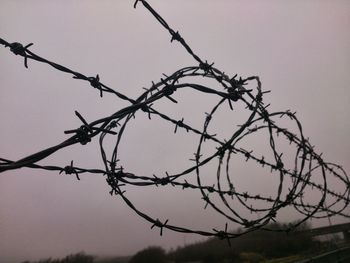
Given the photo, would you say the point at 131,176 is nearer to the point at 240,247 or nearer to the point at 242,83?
the point at 242,83

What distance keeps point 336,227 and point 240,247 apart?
1989cm

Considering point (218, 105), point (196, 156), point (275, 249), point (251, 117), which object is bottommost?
point (275, 249)

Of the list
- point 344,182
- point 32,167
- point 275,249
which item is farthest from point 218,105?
point 275,249

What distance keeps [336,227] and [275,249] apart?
1610 centimetres

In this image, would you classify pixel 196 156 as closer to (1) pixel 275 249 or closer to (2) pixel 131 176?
(2) pixel 131 176

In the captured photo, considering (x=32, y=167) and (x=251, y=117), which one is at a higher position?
(x=251, y=117)

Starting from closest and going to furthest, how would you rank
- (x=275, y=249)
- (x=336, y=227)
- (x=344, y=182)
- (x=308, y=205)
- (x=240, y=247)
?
(x=308, y=205), (x=344, y=182), (x=336, y=227), (x=275, y=249), (x=240, y=247)

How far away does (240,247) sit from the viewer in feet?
103

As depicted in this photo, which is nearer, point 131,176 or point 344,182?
point 131,176

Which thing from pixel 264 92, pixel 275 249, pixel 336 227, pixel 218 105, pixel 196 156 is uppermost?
pixel 264 92

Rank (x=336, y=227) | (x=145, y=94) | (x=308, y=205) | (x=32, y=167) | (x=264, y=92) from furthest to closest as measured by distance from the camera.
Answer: (x=336, y=227) < (x=308, y=205) < (x=264, y=92) < (x=145, y=94) < (x=32, y=167)

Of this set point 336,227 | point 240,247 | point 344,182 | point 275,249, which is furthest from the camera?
point 240,247

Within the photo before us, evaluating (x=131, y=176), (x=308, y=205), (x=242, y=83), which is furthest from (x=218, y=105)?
(x=308, y=205)

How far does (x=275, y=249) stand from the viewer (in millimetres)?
27766
